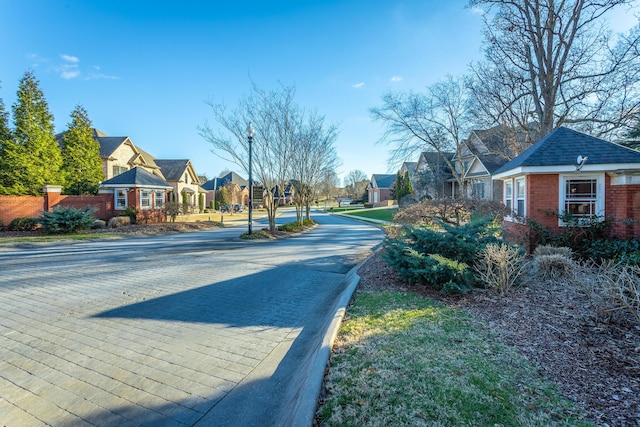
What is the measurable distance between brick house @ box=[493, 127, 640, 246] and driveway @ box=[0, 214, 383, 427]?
684cm

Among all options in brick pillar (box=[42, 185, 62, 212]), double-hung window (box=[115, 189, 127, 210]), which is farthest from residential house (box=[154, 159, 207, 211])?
brick pillar (box=[42, 185, 62, 212])

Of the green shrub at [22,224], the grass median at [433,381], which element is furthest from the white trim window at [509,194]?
the green shrub at [22,224]

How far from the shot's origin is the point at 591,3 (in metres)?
17.9

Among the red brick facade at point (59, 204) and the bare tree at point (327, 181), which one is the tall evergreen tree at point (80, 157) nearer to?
the red brick facade at point (59, 204)

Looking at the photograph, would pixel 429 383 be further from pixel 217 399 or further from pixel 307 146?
pixel 307 146

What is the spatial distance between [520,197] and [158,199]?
25.8 meters

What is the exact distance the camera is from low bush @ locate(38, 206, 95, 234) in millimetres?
17141

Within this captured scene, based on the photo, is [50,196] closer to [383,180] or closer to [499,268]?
[499,268]

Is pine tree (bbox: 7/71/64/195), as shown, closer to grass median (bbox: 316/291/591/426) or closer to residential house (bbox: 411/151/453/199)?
grass median (bbox: 316/291/591/426)

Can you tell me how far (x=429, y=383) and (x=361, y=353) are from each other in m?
0.89

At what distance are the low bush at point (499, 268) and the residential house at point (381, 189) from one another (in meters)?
52.7

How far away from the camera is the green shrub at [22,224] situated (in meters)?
18.2

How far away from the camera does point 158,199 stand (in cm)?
2694

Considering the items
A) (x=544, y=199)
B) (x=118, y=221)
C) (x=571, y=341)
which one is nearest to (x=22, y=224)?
(x=118, y=221)
